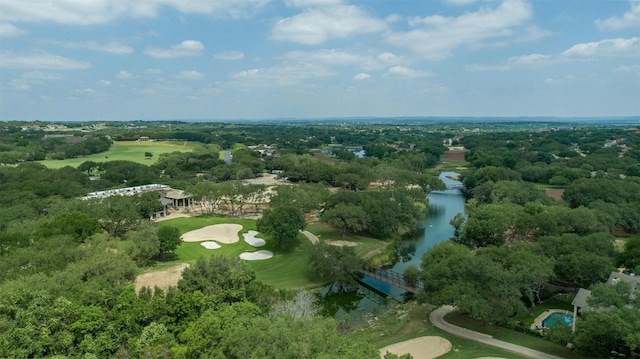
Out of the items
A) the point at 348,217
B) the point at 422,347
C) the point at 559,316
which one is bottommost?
the point at 422,347

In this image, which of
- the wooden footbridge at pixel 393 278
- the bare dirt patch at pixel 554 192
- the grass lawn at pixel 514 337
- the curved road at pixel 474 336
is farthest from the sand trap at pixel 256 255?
the bare dirt patch at pixel 554 192

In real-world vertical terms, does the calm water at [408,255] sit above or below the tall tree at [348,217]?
below

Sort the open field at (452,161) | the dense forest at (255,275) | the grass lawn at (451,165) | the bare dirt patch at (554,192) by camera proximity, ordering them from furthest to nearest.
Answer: the open field at (452,161) → the grass lawn at (451,165) → the bare dirt patch at (554,192) → the dense forest at (255,275)

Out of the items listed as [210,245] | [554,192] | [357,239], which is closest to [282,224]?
[210,245]

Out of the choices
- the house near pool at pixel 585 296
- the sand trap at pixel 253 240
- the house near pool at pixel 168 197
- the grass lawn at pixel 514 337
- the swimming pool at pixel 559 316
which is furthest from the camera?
the house near pool at pixel 168 197

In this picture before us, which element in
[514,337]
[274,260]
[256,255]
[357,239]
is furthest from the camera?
[357,239]

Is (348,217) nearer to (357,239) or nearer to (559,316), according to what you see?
(357,239)

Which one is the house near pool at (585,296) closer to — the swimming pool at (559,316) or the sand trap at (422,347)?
the swimming pool at (559,316)

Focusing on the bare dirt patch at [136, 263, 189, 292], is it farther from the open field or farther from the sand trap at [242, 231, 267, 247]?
the open field
